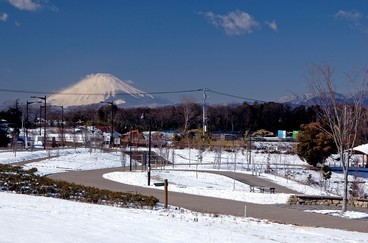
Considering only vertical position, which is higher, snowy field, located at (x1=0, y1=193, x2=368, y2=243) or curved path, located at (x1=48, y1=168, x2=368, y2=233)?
snowy field, located at (x1=0, y1=193, x2=368, y2=243)

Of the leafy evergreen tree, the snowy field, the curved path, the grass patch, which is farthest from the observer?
the leafy evergreen tree

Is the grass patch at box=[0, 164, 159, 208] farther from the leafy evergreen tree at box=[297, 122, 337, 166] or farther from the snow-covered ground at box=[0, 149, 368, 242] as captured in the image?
the leafy evergreen tree at box=[297, 122, 337, 166]

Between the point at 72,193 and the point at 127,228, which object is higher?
the point at 127,228

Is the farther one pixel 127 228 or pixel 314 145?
pixel 314 145

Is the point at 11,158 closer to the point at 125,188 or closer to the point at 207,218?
the point at 125,188

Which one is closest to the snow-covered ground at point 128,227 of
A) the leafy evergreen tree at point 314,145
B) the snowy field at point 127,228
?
the snowy field at point 127,228

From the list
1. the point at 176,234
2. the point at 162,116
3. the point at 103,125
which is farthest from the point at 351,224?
the point at 162,116

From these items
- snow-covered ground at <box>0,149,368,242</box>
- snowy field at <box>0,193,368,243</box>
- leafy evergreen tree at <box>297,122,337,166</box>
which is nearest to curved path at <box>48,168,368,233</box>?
snow-covered ground at <box>0,149,368,242</box>

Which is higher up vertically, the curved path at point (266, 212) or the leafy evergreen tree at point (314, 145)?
the leafy evergreen tree at point (314, 145)

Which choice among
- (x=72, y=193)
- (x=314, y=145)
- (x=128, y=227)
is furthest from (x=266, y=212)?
(x=314, y=145)

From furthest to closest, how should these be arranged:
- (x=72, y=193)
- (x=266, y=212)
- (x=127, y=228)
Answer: (x=266, y=212) → (x=72, y=193) → (x=127, y=228)

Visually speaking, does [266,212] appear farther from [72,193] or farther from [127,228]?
[127,228]

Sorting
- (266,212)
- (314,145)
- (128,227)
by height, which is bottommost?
(266,212)

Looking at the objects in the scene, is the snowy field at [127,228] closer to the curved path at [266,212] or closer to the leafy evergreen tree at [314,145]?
the curved path at [266,212]
